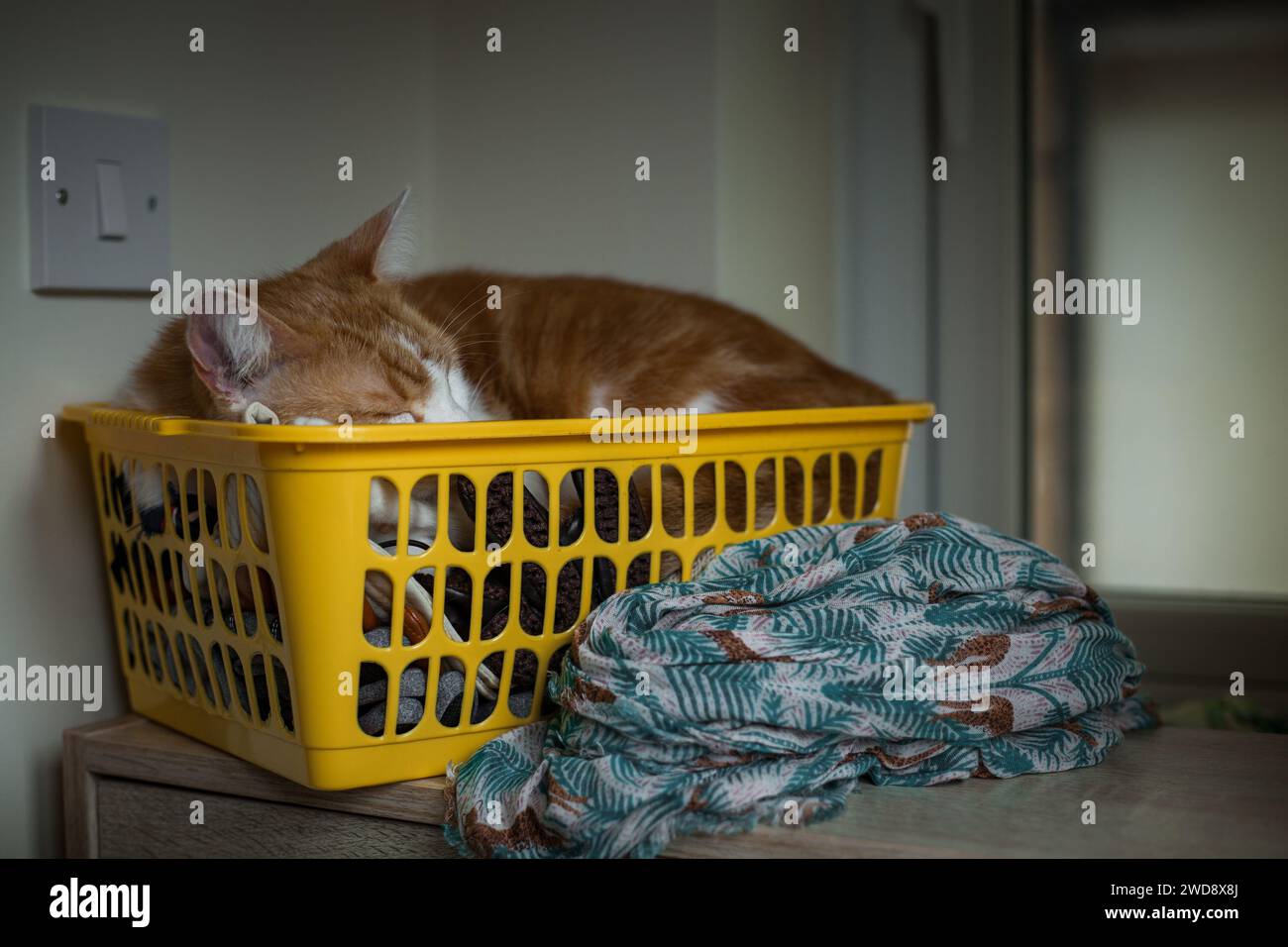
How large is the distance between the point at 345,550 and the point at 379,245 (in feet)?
1.25

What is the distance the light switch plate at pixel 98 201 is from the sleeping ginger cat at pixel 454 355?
77 mm

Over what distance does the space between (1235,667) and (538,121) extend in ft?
3.44

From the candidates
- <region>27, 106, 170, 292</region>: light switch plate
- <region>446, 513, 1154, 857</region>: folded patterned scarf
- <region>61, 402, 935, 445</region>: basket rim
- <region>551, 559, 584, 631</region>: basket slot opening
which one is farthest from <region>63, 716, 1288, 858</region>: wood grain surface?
<region>27, 106, 170, 292</region>: light switch plate

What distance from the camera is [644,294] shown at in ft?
4.01

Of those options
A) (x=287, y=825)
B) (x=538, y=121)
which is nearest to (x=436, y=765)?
(x=287, y=825)

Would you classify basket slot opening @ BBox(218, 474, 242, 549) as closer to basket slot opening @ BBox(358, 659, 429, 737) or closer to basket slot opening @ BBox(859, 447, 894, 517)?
basket slot opening @ BBox(358, 659, 429, 737)

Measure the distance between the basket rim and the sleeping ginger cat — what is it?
0.14 ft

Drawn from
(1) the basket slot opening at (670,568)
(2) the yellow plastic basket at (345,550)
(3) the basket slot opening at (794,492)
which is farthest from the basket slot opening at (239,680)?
(3) the basket slot opening at (794,492)

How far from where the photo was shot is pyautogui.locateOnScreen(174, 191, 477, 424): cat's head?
861 millimetres

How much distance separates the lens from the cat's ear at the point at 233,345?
0.84 metres

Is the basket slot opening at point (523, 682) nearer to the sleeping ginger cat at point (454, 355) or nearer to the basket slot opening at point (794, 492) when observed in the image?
the sleeping ginger cat at point (454, 355)

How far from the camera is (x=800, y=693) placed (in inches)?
30.4

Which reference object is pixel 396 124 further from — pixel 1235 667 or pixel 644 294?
pixel 1235 667
